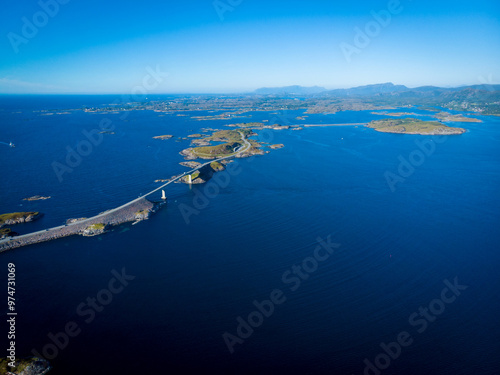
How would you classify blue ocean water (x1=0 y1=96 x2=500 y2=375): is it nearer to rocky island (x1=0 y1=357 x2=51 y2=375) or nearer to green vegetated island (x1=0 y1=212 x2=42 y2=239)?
rocky island (x1=0 y1=357 x2=51 y2=375)

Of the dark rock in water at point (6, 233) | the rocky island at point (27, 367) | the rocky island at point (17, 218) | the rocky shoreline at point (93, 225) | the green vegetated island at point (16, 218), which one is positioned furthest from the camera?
the rocky island at point (17, 218)

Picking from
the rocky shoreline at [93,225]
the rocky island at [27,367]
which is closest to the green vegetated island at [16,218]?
the rocky shoreline at [93,225]

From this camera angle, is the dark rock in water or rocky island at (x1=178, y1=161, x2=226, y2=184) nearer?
the dark rock in water

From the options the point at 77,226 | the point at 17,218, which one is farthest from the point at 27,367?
the point at 17,218

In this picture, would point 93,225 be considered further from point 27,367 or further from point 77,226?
point 27,367

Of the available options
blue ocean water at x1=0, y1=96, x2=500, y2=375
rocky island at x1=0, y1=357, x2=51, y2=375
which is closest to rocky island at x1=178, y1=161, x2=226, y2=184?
blue ocean water at x1=0, y1=96, x2=500, y2=375

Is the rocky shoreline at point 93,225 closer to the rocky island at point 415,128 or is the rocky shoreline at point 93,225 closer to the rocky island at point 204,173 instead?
the rocky island at point 204,173
